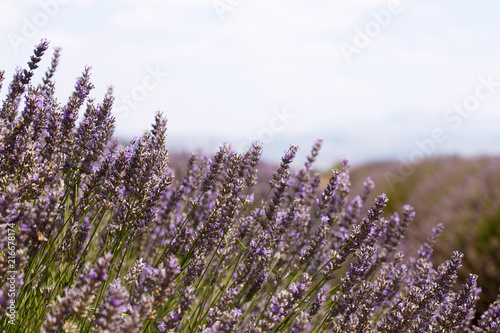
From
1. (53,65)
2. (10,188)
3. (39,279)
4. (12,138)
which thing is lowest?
(39,279)

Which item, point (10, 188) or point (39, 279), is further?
point (39, 279)

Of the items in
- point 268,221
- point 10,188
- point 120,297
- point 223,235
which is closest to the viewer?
point 120,297

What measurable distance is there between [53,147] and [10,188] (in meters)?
0.68

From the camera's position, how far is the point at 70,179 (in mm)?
2529

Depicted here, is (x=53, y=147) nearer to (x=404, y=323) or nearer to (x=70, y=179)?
(x=70, y=179)

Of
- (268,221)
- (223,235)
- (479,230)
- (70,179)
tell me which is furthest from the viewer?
(479,230)

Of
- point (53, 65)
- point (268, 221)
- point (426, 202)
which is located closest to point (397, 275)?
point (268, 221)

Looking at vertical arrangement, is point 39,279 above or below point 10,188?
below

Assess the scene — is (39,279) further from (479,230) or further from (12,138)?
(479,230)

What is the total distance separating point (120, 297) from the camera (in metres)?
1.60

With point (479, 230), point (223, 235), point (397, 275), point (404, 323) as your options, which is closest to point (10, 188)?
point (223, 235)

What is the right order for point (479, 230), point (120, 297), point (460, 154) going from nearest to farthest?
A: 1. point (120, 297)
2. point (479, 230)
3. point (460, 154)

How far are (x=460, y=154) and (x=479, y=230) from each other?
26.6 ft

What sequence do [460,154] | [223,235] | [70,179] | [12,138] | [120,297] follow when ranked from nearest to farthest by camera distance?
[120,297]
[12,138]
[70,179]
[223,235]
[460,154]
